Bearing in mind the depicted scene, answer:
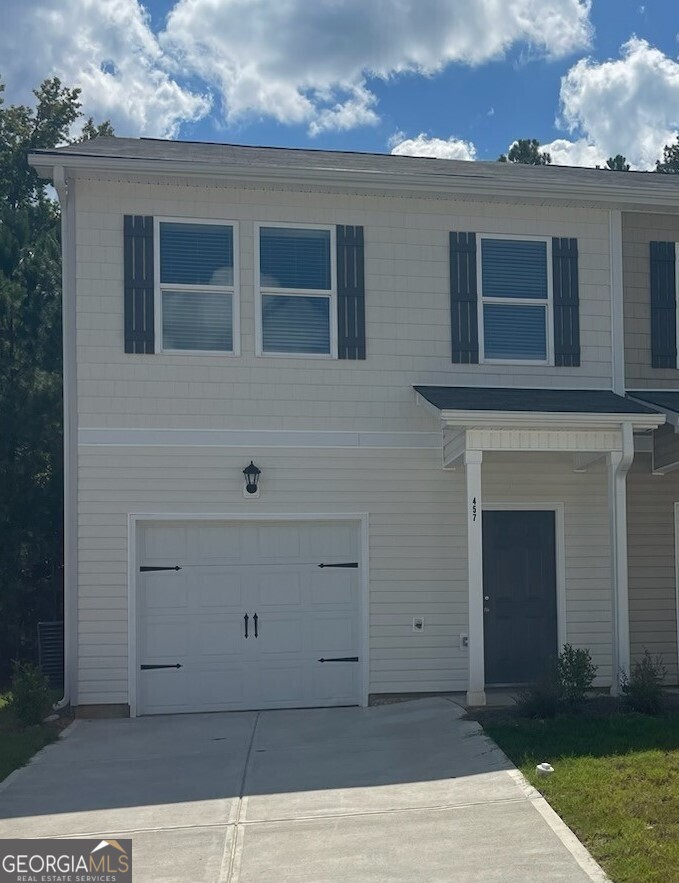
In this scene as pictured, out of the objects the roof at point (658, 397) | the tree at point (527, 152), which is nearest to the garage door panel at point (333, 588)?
the roof at point (658, 397)

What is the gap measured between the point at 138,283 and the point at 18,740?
485cm

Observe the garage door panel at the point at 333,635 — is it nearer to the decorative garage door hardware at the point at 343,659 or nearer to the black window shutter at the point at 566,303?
the decorative garage door hardware at the point at 343,659

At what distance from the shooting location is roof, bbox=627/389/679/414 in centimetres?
1147

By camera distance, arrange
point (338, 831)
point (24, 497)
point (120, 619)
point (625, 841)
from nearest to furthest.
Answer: point (625, 841) < point (338, 831) < point (120, 619) < point (24, 497)

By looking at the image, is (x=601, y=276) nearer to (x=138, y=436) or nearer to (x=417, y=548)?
(x=417, y=548)

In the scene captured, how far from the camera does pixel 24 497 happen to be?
1407cm

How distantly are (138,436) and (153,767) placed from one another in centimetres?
375

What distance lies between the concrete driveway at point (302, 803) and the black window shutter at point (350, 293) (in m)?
4.06

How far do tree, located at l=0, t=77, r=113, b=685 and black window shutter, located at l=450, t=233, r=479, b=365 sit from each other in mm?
5988

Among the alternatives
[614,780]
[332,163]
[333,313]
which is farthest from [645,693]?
[332,163]

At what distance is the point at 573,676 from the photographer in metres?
9.86

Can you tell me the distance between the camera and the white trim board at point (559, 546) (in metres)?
11.6

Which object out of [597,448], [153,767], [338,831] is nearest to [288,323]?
[597,448]

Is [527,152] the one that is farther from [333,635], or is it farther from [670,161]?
[333,635]
